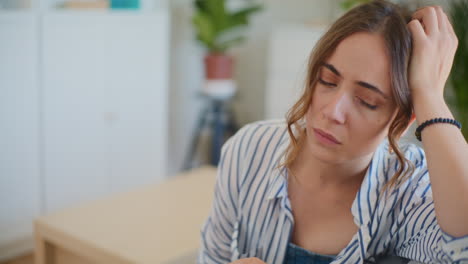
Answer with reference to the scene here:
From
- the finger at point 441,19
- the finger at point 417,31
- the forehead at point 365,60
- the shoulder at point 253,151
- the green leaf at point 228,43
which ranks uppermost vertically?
the finger at point 441,19

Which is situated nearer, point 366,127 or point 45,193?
point 366,127

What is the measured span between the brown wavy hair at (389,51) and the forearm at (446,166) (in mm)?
50

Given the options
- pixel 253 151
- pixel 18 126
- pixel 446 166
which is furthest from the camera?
pixel 18 126

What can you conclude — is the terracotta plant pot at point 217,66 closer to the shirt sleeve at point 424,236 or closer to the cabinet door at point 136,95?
the cabinet door at point 136,95

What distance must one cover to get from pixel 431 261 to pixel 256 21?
3580mm

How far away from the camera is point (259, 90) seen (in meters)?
4.62

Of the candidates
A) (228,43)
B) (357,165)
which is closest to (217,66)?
(228,43)

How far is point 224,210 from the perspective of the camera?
1.34 metres

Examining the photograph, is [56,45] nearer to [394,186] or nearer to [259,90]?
[259,90]

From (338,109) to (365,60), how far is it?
100 mm

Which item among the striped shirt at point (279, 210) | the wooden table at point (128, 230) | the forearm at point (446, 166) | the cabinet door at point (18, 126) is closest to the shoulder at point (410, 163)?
the striped shirt at point (279, 210)

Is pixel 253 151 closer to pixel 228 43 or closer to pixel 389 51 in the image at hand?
pixel 389 51

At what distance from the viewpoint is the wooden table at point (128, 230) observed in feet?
5.35

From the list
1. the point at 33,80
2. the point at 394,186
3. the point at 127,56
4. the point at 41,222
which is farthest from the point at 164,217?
the point at 127,56
